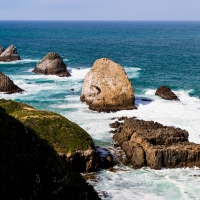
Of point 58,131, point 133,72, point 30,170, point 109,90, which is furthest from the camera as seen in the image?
point 133,72

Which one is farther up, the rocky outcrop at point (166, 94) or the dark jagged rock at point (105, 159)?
the rocky outcrop at point (166, 94)

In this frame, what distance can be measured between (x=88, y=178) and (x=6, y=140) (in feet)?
53.5

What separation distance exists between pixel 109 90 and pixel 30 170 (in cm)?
3978

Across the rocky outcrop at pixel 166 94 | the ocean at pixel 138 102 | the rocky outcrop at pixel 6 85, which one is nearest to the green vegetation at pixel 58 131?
the ocean at pixel 138 102

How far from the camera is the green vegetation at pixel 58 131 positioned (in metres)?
33.8

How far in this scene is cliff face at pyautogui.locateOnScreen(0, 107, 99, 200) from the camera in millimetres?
15867

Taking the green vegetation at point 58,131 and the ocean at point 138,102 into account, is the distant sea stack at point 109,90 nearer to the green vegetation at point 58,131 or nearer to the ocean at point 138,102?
the ocean at point 138,102

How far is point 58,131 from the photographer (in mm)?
35344

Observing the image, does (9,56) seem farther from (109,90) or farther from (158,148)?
(158,148)

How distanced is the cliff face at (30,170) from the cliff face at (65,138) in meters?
13.5

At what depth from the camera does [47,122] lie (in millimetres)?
36281

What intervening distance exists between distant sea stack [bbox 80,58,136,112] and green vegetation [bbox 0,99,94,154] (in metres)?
18.3

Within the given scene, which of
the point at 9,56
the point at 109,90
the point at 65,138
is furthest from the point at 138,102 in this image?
the point at 9,56

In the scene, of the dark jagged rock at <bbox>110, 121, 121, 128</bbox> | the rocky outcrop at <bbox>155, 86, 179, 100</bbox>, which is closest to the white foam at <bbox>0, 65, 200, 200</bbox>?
the dark jagged rock at <bbox>110, 121, 121, 128</bbox>
